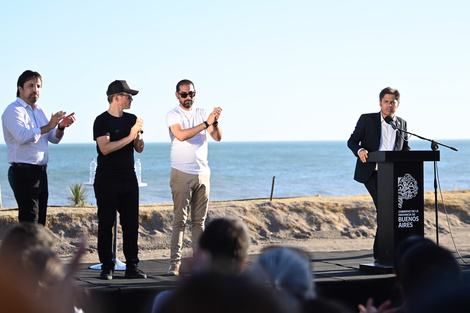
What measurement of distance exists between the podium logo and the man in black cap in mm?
2306

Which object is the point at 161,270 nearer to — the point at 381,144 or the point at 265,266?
the point at 381,144

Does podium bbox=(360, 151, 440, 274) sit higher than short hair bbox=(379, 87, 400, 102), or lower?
lower

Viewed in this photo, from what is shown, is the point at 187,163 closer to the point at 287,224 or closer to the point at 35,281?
the point at 35,281

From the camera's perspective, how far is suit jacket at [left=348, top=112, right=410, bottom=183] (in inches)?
254

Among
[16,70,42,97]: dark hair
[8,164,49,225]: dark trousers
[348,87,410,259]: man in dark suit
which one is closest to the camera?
[8,164,49,225]: dark trousers

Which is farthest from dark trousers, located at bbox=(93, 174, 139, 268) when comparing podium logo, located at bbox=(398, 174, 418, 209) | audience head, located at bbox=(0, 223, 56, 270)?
audience head, located at bbox=(0, 223, 56, 270)

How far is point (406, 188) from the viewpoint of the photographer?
19.4ft

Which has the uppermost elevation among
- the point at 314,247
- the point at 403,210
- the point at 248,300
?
the point at 248,300

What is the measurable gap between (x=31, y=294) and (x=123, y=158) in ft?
12.8

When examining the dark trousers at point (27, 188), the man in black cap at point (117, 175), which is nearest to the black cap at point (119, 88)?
the man in black cap at point (117, 175)

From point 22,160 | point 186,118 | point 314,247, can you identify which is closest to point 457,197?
point 314,247

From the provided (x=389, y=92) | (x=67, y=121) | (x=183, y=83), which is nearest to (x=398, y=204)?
(x=389, y=92)

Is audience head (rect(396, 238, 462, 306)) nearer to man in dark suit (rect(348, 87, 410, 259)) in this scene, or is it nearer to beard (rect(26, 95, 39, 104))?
beard (rect(26, 95, 39, 104))

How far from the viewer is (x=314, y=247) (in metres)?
8.59
